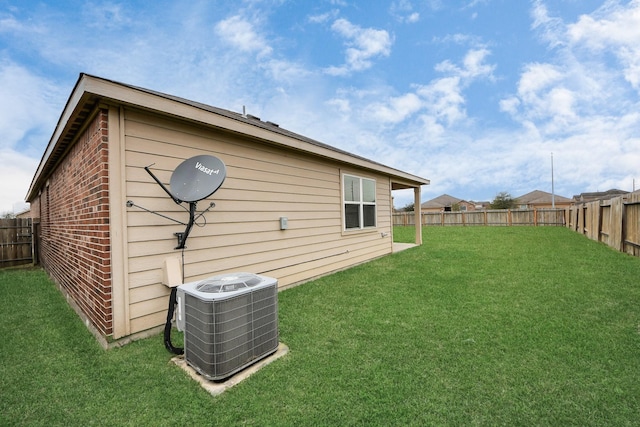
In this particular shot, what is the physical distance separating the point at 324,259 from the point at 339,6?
717cm

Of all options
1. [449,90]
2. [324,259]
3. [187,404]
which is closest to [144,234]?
[187,404]

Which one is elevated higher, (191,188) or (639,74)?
(639,74)

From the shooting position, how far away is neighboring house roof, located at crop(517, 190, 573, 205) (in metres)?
39.1

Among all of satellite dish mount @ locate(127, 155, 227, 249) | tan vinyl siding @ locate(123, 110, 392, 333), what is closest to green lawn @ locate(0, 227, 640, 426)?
tan vinyl siding @ locate(123, 110, 392, 333)

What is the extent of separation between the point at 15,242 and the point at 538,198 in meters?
54.8

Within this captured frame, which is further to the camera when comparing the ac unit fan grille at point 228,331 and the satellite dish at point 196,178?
the satellite dish at point 196,178

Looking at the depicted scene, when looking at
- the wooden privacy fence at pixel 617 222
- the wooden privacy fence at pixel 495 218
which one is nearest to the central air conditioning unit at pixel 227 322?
the wooden privacy fence at pixel 617 222

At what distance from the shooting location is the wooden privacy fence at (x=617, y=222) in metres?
6.64

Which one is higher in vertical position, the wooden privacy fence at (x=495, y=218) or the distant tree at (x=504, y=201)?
the distant tree at (x=504, y=201)

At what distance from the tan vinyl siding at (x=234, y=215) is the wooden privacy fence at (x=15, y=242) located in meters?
8.95

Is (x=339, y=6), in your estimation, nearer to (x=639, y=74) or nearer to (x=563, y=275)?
(x=563, y=275)

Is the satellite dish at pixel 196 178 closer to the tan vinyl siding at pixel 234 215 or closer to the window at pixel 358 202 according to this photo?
the tan vinyl siding at pixel 234 215

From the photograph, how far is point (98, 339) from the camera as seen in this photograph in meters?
2.97

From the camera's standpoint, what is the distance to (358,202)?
690 cm
